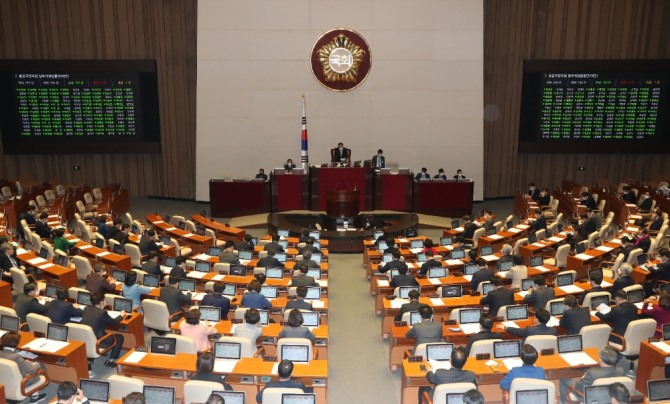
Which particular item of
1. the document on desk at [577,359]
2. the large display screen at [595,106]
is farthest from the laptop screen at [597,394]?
the large display screen at [595,106]

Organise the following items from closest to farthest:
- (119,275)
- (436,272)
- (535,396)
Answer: (535,396) → (119,275) → (436,272)

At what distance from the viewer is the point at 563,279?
11.6m

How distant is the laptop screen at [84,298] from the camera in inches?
408

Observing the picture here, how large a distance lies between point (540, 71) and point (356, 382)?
1644cm

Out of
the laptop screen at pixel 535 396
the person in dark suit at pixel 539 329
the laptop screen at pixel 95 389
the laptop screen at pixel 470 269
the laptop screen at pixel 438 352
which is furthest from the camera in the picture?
the laptop screen at pixel 470 269

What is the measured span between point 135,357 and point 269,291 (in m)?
3.29

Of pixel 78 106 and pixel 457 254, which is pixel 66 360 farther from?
pixel 78 106

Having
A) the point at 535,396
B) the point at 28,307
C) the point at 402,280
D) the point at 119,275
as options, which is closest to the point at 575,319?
the point at 535,396

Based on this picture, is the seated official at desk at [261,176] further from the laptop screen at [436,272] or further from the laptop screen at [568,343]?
the laptop screen at [568,343]

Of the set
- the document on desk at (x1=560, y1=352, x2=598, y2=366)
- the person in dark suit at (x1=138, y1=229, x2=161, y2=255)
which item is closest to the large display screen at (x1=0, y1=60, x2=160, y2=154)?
the person in dark suit at (x1=138, y1=229, x2=161, y2=255)

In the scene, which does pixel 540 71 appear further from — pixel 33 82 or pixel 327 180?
pixel 33 82

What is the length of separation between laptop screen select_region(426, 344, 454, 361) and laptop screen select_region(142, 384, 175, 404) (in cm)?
332

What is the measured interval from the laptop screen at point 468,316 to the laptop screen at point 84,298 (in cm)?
620

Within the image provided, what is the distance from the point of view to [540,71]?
22188mm
